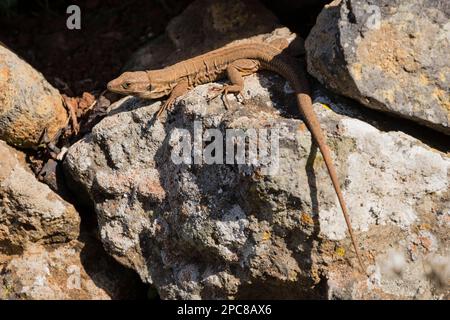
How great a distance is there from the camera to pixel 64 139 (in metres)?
5.43

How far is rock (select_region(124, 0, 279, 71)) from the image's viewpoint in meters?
5.67

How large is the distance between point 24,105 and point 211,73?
1768 mm

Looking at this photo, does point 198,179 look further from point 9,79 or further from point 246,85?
A: point 9,79

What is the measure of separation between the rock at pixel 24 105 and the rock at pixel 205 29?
1082 millimetres

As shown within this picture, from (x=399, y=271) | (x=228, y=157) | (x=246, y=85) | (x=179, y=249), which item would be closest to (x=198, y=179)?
(x=228, y=157)

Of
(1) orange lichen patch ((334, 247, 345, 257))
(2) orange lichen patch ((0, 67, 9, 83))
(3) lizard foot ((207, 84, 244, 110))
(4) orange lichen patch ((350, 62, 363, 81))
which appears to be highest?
(2) orange lichen patch ((0, 67, 9, 83))

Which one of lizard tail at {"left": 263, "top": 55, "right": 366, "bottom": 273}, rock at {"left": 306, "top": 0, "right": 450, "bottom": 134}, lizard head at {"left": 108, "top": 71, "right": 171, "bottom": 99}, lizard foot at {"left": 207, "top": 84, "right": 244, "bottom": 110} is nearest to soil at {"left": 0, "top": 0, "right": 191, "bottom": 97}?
lizard head at {"left": 108, "top": 71, "right": 171, "bottom": 99}

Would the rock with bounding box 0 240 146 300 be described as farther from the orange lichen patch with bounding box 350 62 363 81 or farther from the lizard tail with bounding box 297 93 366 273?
the orange lichen patch with bounding box 350 62 363 81

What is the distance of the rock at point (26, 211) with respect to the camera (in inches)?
190

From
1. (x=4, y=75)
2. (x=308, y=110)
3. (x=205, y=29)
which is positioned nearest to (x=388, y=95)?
(x=308, y=110)

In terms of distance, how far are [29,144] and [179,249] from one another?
1.89m

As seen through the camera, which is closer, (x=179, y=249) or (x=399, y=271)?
(x=399, y=271)

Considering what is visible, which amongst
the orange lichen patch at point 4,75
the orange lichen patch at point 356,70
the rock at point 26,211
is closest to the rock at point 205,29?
the orange lichen patch at point 4,75

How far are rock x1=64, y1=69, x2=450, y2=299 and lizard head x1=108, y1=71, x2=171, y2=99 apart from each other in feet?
1.50
